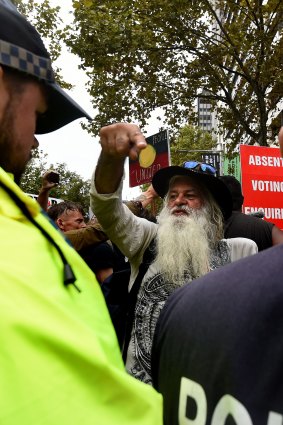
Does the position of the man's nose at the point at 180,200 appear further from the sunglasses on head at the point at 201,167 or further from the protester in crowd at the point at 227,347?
the protester in crowd at the point at 227,347

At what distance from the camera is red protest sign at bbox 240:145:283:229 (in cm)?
586

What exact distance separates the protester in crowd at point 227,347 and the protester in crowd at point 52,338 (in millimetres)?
82

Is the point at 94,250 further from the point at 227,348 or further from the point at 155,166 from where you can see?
the point at 227,348

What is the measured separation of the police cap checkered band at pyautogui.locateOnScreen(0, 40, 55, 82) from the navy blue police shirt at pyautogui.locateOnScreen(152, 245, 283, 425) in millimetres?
510

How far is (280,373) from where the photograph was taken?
703 mm

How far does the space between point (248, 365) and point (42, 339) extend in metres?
0.29

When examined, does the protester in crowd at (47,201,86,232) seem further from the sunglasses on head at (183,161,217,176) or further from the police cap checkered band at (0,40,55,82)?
the police cap checkered band at (0,40,55,82)

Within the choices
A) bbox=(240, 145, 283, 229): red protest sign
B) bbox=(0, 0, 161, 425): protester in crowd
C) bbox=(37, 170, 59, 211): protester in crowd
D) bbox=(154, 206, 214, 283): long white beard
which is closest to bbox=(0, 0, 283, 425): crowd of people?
bbox=(0, 0, 161, 425): protester in crowd

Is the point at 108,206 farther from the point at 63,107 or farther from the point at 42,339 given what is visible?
the point at 42,339

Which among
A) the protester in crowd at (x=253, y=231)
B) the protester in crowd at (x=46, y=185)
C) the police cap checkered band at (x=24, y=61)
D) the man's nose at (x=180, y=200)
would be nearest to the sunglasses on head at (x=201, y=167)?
the man's nose at (x=180, y=200)

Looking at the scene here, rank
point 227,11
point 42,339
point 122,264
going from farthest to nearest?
1. point 227,11
2. point 122,264
3. point 42,339

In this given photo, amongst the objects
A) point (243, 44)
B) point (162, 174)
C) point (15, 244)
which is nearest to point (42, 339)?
point (15, 244)

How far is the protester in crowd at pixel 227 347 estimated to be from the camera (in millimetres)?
719

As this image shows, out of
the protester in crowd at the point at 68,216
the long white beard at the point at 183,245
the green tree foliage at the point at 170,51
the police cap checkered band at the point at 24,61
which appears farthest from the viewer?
the green tree foliage at the point at 170,51
